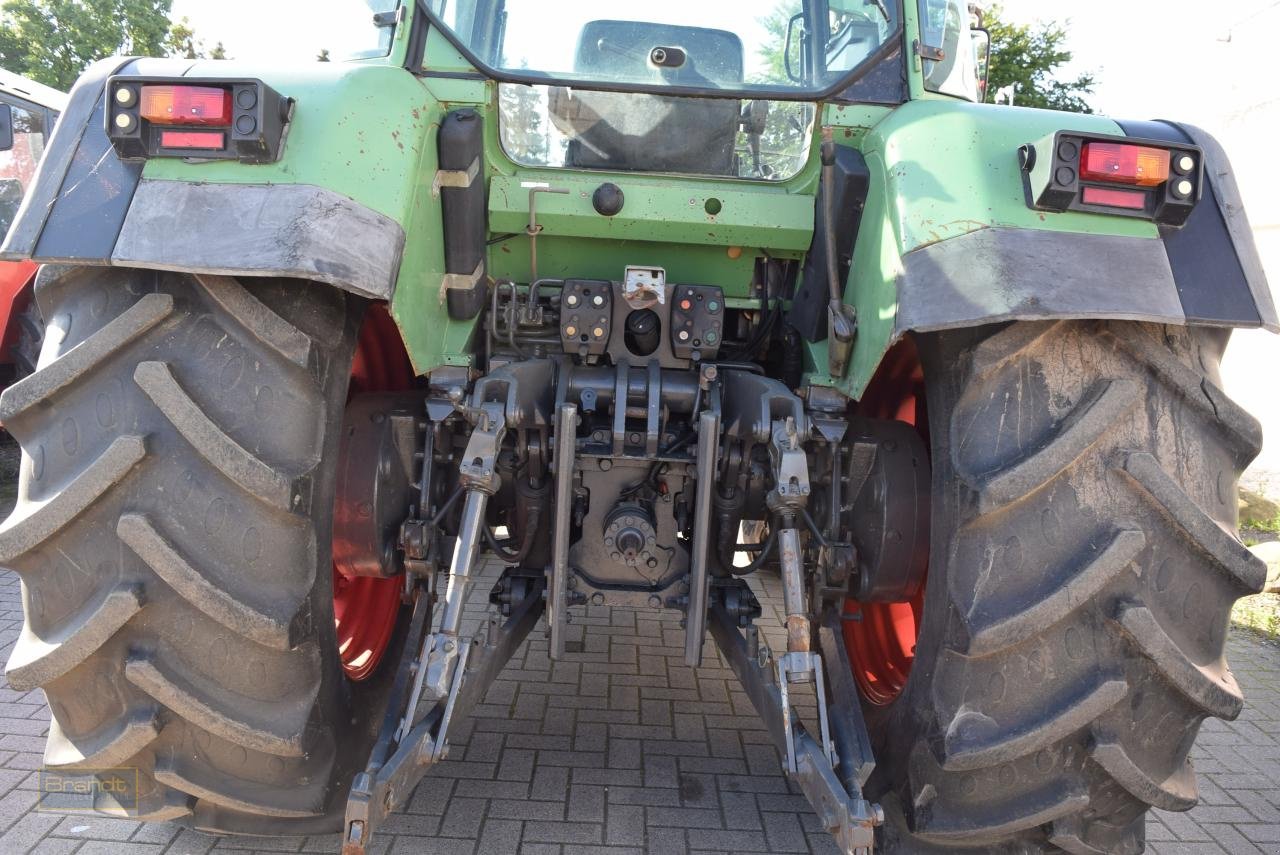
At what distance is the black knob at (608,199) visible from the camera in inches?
99.5

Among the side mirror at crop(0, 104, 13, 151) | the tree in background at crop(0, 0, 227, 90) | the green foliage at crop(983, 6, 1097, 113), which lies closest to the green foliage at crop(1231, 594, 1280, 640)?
the side mirror at crop(0, 104, 13, 151)

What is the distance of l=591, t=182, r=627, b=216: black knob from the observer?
99.5 inches

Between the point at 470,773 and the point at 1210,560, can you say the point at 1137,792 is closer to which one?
the point at 1210,560

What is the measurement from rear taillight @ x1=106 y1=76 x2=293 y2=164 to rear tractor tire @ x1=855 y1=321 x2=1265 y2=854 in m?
1.52

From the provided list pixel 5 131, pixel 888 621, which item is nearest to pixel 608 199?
pixel 888 621

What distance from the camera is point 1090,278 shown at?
1822 millimetres

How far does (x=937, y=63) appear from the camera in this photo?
2736mm

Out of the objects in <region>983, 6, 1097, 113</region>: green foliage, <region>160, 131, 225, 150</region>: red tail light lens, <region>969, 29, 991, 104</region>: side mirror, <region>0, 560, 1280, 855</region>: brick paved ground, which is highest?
<region>983, 6, 1097, 113</region>: green foliage

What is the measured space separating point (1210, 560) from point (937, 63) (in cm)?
163

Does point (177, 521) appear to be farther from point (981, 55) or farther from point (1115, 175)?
point (981, 55)

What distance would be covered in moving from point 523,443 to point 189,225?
3.32 ft

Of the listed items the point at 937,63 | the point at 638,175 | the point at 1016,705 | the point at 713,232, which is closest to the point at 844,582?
the point at 1016,705

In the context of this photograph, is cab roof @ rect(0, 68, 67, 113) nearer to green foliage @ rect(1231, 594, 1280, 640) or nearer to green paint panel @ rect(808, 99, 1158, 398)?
green paint panel @ rect(808, 99, 1158, 398)

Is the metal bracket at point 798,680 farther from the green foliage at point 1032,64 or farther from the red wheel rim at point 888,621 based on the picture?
the green foliage at point 1032,64
